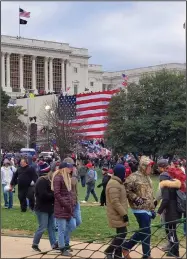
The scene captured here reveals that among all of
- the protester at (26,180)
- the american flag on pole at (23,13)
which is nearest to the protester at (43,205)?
the protester at (26,180)

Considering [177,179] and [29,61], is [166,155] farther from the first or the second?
[29,61]

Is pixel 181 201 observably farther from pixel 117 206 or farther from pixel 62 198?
pixel 62 198

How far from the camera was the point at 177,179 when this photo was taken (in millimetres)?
10031

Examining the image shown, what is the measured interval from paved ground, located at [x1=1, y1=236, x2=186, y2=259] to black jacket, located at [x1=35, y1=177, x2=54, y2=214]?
2.47 ft

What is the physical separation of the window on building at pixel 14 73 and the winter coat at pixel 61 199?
83.6 meters

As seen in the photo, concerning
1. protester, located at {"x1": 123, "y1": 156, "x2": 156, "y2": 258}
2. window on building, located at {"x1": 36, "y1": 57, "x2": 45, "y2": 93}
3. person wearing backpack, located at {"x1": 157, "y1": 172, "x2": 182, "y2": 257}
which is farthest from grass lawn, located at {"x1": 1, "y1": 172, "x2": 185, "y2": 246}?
window on building, located at {"x1": 36, "y1": 57, "x2": 45, "y2": 93}

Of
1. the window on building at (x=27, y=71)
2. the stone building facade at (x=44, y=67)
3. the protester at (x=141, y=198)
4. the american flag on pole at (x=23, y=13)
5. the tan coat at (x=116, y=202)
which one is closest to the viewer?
the tan coat at (x=116, y=202)

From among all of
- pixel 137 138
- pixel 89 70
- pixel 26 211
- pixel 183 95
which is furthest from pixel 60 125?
pixel 89 70

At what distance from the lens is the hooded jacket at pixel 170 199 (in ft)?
32.0

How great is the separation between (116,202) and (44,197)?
1.79 meters

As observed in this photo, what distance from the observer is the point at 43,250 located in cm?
1030

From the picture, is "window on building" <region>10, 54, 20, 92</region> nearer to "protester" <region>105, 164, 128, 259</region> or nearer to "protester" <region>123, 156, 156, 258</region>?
"protester" <region>123, 156, 156, 258</region>

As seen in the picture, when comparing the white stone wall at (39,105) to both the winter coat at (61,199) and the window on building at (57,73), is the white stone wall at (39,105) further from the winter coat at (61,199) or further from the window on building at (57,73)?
the winter coat at (61,199)

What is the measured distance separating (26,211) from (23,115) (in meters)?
52.0
